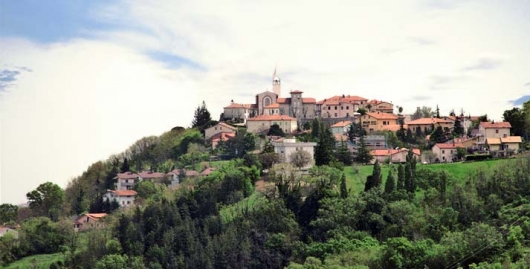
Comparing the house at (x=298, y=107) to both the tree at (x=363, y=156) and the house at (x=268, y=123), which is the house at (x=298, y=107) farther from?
the tree at (x=363, y=156)

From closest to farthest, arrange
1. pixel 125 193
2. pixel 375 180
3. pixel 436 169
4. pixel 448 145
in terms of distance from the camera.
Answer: pixel 375 180
pixel 436 169
pixel 448 145
pixel 125 193

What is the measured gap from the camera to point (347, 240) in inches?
1312

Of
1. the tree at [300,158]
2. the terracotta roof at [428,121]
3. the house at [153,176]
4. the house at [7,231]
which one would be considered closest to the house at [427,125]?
the terracotta roof at [428,121]

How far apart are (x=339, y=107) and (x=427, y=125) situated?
8350 mm

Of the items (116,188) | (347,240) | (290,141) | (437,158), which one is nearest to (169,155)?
(116,188)

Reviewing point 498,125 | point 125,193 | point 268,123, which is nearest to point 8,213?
point 125,193

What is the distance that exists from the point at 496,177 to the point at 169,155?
79.8 feet

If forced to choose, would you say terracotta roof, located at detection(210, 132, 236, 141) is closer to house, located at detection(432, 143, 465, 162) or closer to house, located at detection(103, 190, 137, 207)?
house, located at detection(103, 190, 137, 207)

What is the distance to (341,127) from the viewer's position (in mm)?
53750

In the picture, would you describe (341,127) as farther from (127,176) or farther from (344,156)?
(127,176)

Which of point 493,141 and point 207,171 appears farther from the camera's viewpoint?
point 207,171

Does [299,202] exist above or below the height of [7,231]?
above

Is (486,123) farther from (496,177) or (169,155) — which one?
(169,155)

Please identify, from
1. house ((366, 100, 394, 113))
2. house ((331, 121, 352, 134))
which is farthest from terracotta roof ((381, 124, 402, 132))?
house ((366, 100, 394, 113))
